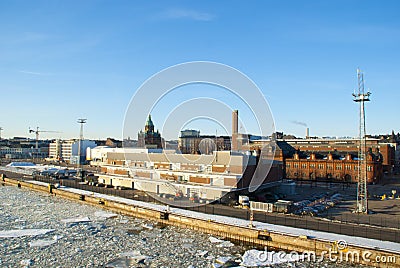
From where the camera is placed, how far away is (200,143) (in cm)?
9888

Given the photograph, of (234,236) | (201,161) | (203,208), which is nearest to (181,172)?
(201,161)

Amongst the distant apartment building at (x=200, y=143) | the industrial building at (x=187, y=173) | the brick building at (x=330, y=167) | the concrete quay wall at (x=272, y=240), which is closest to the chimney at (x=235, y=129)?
the brick building at (x=330, y=167)

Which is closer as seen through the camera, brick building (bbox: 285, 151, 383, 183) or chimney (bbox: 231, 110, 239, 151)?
brick building (bbox: 285, 151, 383, 183)

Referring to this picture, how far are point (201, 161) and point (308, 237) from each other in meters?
15.8

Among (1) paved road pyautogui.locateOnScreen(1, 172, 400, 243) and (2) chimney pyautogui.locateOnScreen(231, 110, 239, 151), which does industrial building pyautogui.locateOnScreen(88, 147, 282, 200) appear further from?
(2) chimney pyautogui.locateOnScreen(231, 110, 239, 151)

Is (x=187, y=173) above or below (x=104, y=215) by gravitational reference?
above

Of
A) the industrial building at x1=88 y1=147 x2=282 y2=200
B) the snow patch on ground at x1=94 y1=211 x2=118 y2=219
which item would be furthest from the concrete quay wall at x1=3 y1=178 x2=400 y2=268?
the industrial building at x1=88 y1=147 x2=282 y2=200

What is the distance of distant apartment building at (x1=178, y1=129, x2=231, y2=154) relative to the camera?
85.7 m

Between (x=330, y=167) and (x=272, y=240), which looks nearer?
(x=272, y=240)

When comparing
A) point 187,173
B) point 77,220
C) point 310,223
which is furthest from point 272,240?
point 77,220

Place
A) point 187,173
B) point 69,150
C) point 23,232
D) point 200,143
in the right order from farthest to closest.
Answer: point 69,150 < point 200,143 < point 187,173 < point 23,232

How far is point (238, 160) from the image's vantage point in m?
30.4

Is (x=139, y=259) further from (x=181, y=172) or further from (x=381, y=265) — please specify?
(x=181, y=172)

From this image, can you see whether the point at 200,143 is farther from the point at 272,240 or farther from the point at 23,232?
the point at 272,240
